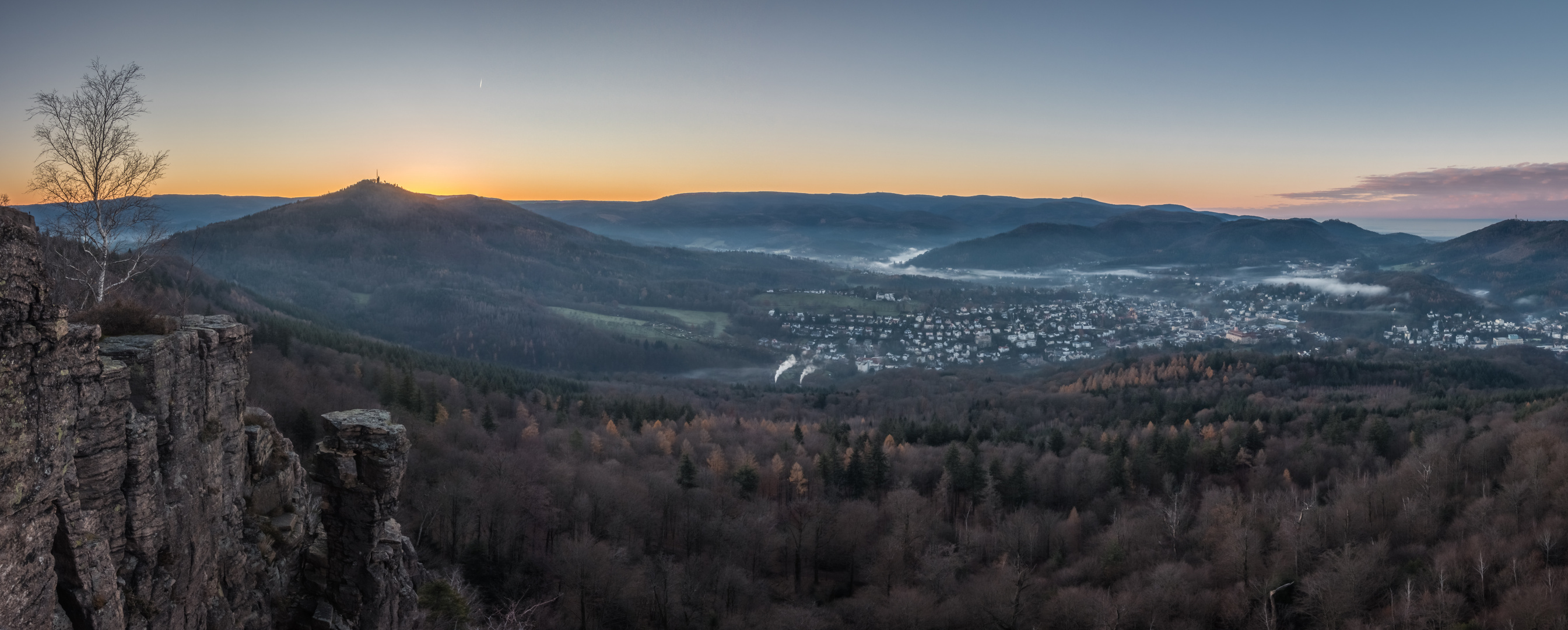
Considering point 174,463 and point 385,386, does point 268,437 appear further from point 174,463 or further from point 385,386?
point 385,386

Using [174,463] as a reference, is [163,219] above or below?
above

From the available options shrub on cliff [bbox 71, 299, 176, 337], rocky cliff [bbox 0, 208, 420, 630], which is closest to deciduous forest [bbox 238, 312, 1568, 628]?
rocky cliff [bbox 0, 208, 420, 630]

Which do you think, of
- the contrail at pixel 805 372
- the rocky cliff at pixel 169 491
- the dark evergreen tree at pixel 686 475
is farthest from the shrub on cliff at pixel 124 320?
the contrail at pixel 805 372

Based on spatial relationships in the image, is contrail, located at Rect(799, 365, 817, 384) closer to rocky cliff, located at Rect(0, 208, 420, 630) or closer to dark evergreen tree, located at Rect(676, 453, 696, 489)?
dark evergreen tree, located at Rect(676, 453, 696, 489)

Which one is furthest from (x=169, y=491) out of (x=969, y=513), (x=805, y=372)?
(x=805, y=372)

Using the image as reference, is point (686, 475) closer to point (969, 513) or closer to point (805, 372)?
point (969, 513)

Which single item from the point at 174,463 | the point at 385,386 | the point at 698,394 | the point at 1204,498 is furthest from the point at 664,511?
the point at 698,394
